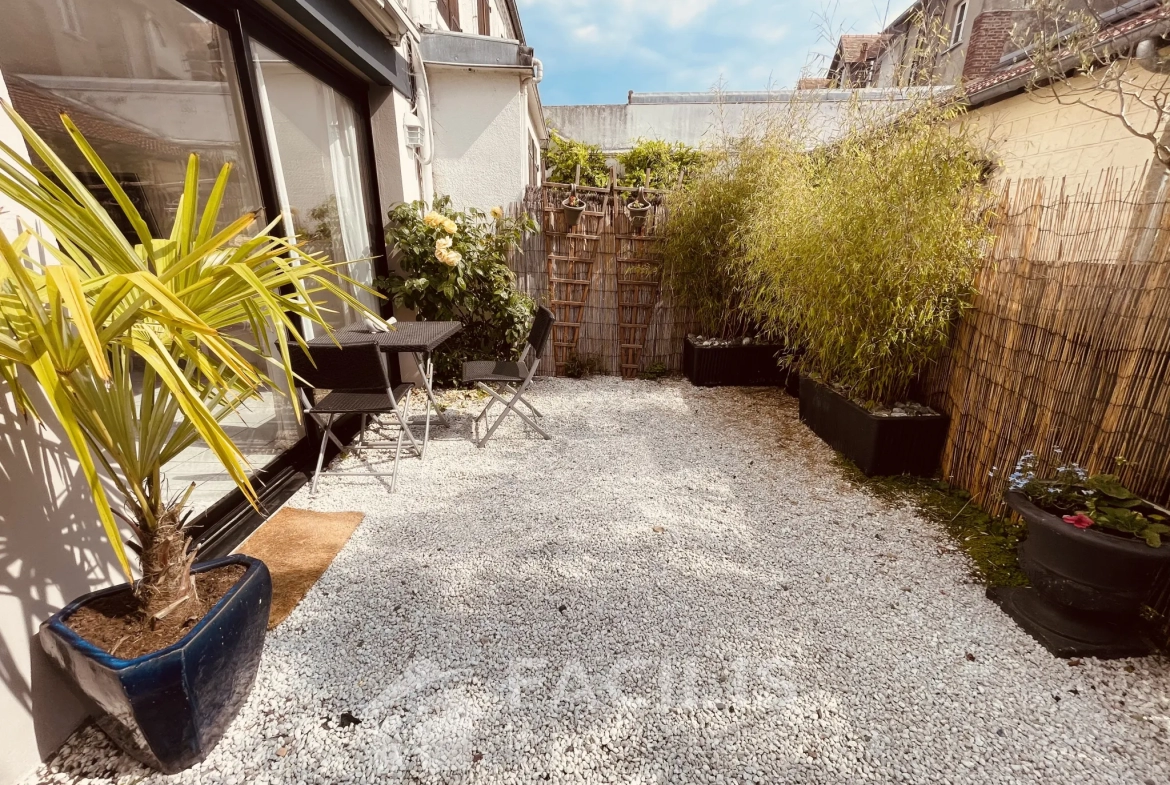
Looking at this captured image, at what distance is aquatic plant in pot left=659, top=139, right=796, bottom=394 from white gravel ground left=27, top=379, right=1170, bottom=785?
220cm

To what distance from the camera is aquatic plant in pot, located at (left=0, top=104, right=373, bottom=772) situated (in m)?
0.87

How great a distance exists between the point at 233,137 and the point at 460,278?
5.34 feet

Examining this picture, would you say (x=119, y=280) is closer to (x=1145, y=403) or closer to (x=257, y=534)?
(x=257, y=534)

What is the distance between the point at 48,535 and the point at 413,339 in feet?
5.76

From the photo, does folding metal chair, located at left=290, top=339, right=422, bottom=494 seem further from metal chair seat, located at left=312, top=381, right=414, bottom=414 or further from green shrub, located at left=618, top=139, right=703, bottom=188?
green shrub, located at left=618, top=139, right=703, bottom=188

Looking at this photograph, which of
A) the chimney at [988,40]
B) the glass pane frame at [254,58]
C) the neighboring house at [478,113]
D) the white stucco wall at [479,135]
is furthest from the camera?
the chimney at [988,40]

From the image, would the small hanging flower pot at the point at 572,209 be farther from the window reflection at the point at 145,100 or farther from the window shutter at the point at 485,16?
the window shutter at the point at 485,16

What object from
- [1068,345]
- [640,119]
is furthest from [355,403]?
[640,119]

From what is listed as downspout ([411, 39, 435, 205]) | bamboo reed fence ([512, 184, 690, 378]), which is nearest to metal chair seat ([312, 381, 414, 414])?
downspout ([411, 39, 435, 205])

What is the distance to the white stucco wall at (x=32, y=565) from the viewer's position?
3.76 feet

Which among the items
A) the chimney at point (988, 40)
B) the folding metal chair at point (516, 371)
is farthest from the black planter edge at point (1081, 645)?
the chimney at point (988, 40)

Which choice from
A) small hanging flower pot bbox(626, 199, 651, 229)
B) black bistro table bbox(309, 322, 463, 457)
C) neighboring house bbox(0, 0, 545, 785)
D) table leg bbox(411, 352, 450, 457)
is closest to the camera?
neighboring house bbox(0, 0, 545, 785)

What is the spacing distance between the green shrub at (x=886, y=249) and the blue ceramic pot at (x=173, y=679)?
3.10 m

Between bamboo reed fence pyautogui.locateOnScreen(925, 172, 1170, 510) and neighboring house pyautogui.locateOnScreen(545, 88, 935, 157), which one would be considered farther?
neighboring house pyautogui.locateOnScreen(545, 88, 935, 157)
